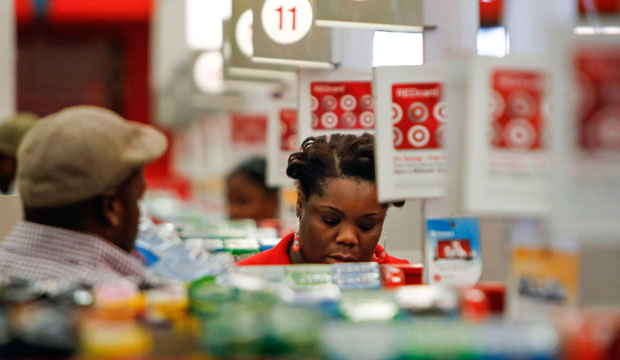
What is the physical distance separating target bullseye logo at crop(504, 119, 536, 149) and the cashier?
1.40m

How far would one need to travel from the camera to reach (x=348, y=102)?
375 cm

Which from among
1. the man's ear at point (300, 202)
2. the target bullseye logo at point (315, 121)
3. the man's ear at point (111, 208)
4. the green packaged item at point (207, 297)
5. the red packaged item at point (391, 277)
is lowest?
the red packaged item at point (391, 277)

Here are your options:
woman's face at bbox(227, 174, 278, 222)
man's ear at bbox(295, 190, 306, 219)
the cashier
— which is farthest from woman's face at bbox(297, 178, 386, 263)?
woman's face at bbox(227, 174, 278, 222)

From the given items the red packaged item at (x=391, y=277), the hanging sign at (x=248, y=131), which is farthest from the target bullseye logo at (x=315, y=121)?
the hanging sign at (x=248, y=131)

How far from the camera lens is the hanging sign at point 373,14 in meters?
3.28

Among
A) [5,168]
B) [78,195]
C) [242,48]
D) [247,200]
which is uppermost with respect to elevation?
[242,48]

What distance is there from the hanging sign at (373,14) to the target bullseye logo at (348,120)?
49cm

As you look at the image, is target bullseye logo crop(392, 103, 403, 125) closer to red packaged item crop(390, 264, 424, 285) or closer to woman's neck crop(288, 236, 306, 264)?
red packaged item crop(390, 264, 424, 285)

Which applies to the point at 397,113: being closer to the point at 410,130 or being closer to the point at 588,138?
the point at 410,130

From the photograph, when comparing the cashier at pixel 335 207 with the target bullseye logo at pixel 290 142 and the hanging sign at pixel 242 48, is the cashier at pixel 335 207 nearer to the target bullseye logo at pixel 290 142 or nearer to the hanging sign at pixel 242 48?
the hanging sign at pixel 242 48

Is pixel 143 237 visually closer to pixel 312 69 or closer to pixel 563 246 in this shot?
pixel 312 69

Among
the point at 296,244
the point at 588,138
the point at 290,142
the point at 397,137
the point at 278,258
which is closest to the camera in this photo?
the point at 588,138

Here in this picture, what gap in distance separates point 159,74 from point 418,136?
15.3 meters

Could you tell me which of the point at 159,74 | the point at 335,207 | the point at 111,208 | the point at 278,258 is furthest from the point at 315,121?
the point at 159,74
